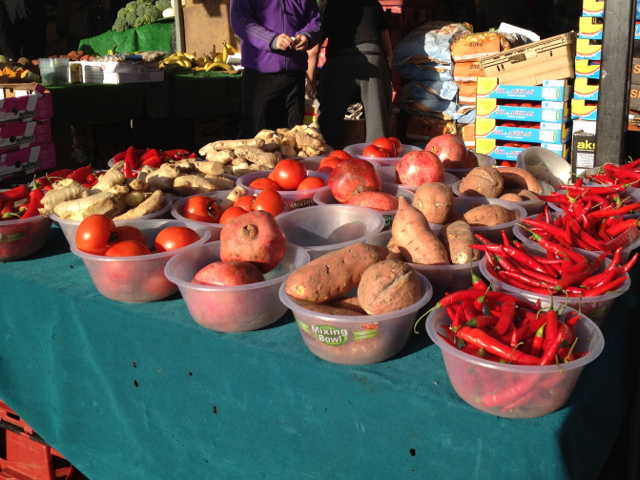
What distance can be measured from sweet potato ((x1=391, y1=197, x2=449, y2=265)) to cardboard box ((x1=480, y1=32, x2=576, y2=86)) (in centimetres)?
449

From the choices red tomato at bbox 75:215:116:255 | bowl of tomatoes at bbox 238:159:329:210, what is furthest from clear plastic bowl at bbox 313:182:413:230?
red tomato at bbox 75:215:116:255

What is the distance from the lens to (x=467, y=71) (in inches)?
253

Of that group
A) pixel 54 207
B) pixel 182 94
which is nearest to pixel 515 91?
pixel 182 94

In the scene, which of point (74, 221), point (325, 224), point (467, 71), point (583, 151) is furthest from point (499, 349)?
point (467, 71)

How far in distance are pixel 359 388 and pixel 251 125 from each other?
167 inches

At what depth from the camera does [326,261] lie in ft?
5.13

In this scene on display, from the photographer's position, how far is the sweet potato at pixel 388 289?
1408 millimetres

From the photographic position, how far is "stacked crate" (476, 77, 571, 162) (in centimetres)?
548

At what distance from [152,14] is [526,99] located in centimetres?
752

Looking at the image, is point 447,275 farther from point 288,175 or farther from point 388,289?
point 288,175

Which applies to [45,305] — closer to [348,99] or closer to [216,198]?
[216,198]

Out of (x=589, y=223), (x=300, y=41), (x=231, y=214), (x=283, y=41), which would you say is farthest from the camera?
(x=300, y=41)

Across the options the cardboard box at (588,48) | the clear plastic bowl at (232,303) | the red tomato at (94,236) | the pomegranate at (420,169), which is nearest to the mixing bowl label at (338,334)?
the clear plastic bowl at (232,303)

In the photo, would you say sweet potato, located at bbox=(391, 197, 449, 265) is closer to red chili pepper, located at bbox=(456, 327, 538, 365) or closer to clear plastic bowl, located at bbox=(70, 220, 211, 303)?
red chili pepper, located at bbox=(456, 327, 538, 365)
